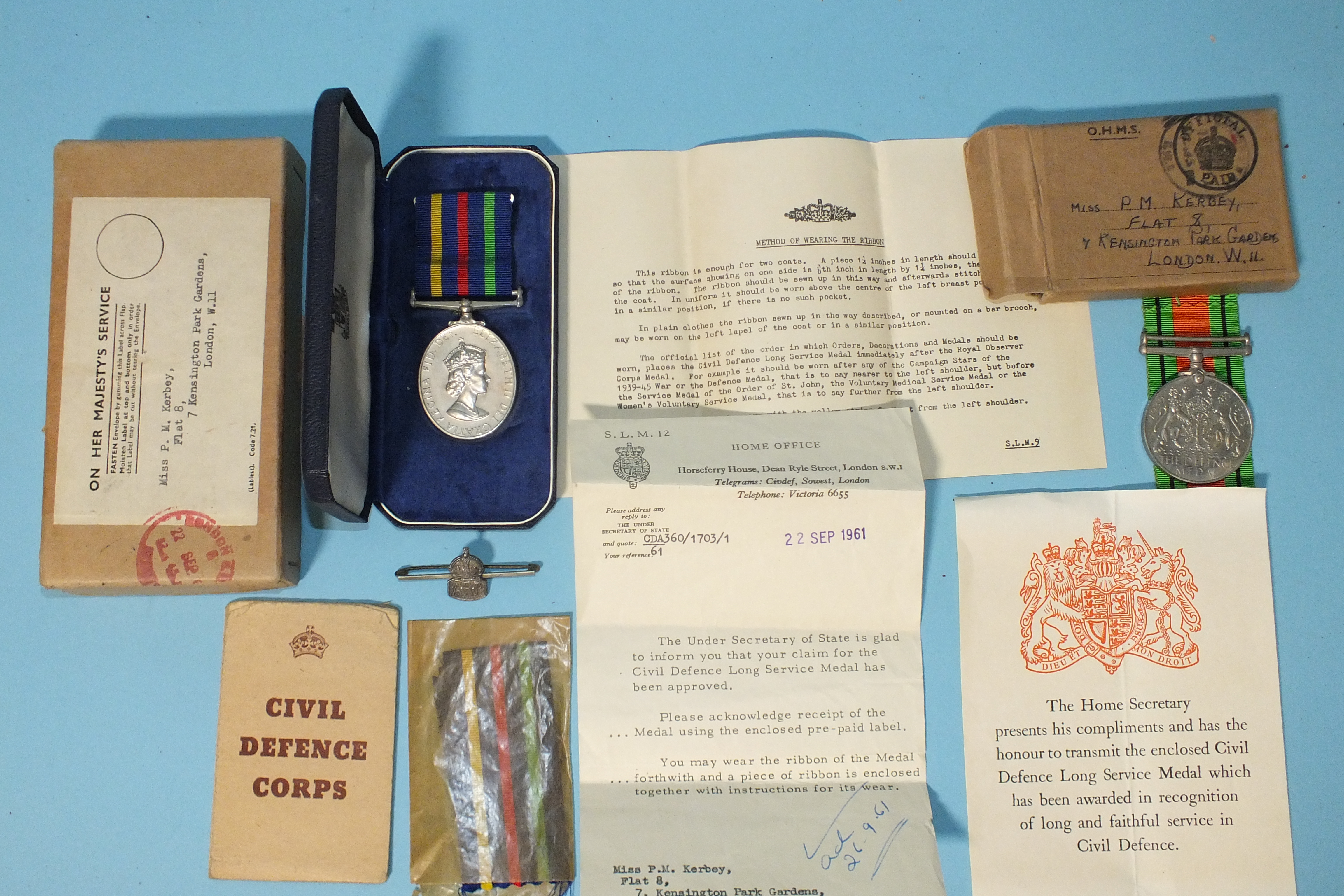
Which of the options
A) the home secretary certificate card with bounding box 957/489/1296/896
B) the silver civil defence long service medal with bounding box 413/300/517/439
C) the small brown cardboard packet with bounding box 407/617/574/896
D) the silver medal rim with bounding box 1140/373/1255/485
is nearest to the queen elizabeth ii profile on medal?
the silver civil defence long service medal with bounding box 413/300/517/439

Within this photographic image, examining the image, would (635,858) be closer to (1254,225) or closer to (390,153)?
(390,153)

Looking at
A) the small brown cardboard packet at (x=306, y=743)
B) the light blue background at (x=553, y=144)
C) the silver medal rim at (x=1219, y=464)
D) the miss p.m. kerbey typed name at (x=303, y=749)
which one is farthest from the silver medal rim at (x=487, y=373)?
the silver medal rim at (x=1219, y=464)

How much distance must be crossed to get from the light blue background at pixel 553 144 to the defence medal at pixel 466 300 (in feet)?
0.39

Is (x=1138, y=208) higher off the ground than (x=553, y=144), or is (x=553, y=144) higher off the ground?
(x=553, y=144)

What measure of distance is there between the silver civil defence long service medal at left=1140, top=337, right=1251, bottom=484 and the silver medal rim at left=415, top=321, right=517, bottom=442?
29.5 inches

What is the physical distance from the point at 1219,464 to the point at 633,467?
2.24 ft

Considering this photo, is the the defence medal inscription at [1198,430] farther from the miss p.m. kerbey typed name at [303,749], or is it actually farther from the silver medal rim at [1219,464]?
the miss p.m. kerbey typed name at [303,749]

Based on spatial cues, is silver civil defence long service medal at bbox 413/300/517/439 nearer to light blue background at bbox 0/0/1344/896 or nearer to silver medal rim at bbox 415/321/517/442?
silver medal rim at bbox 415/321/517/442

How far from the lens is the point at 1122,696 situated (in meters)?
0.93

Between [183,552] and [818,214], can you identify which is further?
[818,214]

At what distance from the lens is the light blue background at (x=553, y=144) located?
0.94 m
